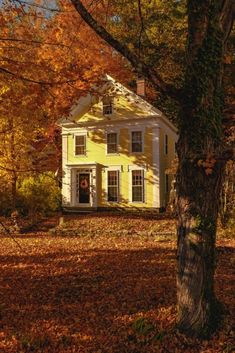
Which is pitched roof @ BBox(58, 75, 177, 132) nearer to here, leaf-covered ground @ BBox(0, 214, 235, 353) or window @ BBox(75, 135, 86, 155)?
window @ BBox(75, 135, 86, 155)

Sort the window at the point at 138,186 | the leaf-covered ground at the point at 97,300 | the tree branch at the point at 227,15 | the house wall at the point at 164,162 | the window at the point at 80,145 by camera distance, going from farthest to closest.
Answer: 1. the window at the point at 80,145
2. the house wall at the point at 164,162
3. the window at the point at 138,186
4. the leaf-covered ground at the point at 97,300
5. the tree branch at the point at 227,15

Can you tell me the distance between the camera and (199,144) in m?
4.95

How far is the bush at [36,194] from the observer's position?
24109 millimetres

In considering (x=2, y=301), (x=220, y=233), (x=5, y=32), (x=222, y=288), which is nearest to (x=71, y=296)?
(x=2, y=301)

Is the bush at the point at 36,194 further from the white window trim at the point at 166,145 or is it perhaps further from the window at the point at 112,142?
the white window trim at the point at 166,145

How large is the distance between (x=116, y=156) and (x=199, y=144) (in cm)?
2100

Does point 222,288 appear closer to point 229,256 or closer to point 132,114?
point 229,256

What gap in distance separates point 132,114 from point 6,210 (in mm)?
10546

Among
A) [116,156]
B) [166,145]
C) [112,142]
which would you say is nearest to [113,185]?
[116,156]

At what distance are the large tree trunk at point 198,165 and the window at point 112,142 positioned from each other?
20.8m

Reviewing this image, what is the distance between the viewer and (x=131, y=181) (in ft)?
83.7

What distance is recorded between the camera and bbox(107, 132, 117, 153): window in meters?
26.0

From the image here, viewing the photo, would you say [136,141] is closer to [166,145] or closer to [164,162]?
[164,162]

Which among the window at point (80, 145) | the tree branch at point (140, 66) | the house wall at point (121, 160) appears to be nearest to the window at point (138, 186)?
the house wall at point (121, 160)
